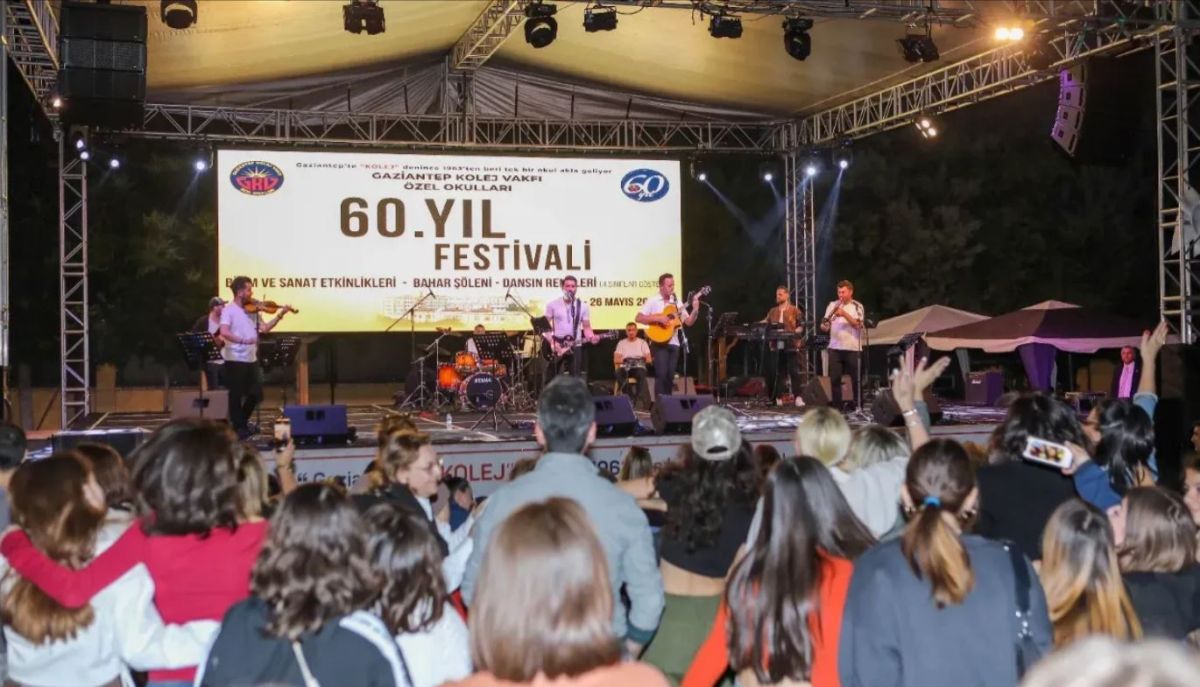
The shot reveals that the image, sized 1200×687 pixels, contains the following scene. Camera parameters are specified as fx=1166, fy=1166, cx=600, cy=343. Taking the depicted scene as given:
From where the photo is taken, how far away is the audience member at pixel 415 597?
2.86 m

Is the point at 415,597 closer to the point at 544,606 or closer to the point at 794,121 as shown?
the point at 544,606

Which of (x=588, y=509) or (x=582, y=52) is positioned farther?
(x=582, y=52)

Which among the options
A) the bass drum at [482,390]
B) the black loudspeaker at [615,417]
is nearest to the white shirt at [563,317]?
the bass drum at [482,390]

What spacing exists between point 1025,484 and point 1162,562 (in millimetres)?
609

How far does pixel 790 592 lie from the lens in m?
2.96

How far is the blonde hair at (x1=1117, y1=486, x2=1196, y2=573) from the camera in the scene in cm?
365

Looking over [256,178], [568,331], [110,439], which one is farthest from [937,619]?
[256,178]

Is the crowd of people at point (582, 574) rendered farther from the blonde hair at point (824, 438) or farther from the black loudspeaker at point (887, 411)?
the black loudspeaker at point (887, 411)

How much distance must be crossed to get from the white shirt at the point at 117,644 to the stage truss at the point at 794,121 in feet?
24.9

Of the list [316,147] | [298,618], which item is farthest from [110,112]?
[298,618]

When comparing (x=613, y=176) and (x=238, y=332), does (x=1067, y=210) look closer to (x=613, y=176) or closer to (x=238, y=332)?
(x=613, y=176)

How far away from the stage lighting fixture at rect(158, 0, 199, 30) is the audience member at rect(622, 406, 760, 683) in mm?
8005

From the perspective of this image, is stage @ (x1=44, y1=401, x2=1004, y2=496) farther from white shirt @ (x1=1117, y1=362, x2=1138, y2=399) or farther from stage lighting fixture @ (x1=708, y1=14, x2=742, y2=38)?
stage lighting fixture @ (x1=708, y1=14, x2=742, y2=38)

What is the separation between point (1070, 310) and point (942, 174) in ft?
28.5
